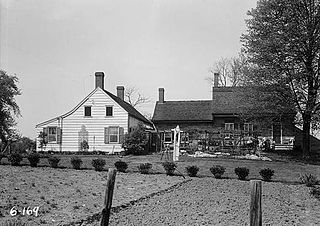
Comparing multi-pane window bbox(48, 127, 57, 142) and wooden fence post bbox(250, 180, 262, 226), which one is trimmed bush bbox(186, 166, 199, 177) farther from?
multi-pane window bbox(48, 127, 57, 142)

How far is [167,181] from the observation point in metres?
17.8

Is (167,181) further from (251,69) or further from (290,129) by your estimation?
(290,129)

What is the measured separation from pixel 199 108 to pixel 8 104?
1723 cm

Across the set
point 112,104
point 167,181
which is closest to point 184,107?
point 112,104

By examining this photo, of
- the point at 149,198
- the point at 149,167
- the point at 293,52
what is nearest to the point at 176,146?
the point at 149,167

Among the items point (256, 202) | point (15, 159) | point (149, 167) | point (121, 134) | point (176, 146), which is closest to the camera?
point (256, 202)

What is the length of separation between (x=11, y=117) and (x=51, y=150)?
6697 millimetres

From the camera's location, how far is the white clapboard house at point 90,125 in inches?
1389

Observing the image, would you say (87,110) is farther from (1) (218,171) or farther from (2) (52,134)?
(1) (218,171)

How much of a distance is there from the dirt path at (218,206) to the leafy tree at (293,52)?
11.8 meters

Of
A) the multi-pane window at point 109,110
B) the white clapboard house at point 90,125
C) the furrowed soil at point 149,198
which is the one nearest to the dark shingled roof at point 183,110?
the white clapboard house at point 90,125

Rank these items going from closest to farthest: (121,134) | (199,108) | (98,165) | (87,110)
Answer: (98,165) → (121,134) → (87,110) → (199,108)

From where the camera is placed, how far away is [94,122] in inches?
1409

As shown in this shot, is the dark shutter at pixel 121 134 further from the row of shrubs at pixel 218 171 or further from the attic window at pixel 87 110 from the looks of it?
→ the row of shrubs at pixel 218 171
